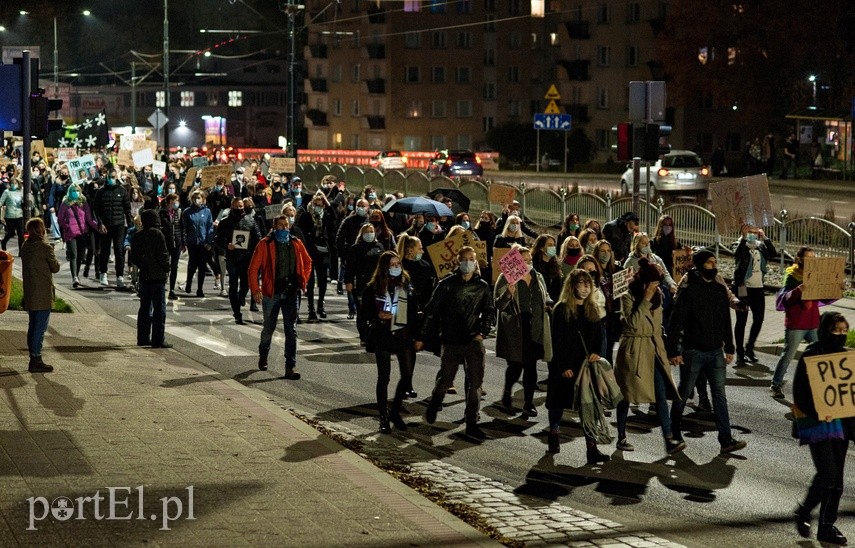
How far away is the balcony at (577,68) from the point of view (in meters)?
89.9

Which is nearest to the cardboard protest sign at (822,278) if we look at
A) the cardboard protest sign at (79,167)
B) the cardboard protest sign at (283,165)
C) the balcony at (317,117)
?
the cardboard protest sign at (79,167)

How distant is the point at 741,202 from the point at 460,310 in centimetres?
767

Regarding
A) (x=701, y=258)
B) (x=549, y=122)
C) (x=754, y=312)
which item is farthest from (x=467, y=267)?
(x=549, y=122)

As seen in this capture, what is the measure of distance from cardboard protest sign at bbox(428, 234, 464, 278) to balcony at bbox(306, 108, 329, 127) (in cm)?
9302

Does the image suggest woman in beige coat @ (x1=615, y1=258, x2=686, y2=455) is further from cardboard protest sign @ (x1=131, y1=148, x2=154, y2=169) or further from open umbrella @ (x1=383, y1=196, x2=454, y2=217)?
cardboard protest sign @ (x1=131, y1=148, x2=154, y2=169)

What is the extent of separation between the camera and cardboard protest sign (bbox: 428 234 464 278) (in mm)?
15953

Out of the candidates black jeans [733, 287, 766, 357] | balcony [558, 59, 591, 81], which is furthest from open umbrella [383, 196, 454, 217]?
balcony [558, 59, 591, 81]

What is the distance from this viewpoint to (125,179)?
31.8 m

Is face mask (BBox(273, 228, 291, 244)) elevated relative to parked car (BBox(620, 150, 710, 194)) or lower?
lower

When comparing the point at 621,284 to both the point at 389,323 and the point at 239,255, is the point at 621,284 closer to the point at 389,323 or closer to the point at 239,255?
the point at 389,323

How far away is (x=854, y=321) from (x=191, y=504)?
44.1ft


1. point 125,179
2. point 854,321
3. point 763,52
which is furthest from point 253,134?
point 854,321
